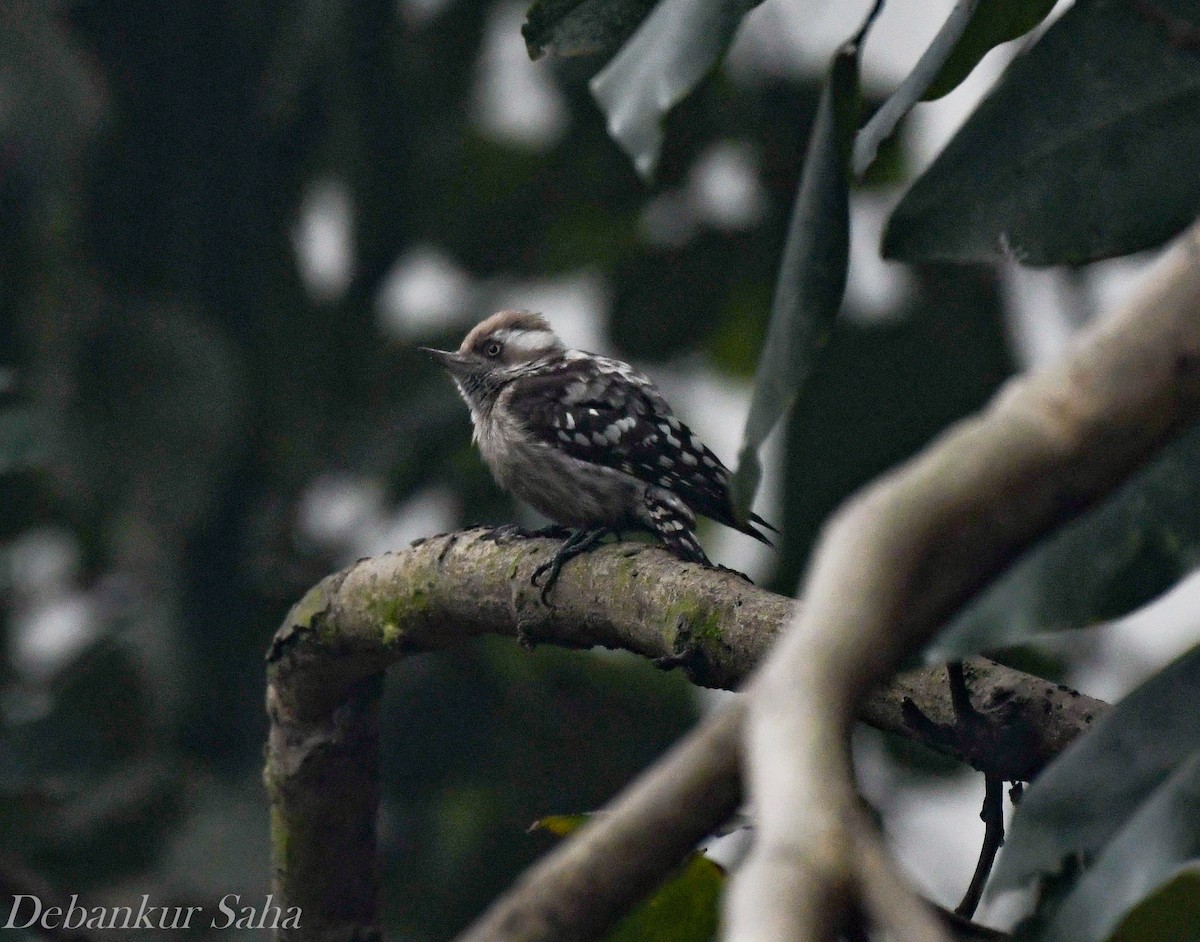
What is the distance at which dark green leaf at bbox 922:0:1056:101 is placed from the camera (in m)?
2.12

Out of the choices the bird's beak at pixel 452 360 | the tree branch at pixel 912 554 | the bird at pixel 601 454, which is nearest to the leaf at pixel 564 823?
the tree branch at pixel 912 554

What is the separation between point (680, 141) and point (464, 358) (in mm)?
1342

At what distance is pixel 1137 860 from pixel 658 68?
103 centimetres

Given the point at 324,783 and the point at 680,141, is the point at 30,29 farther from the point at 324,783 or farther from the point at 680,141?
the point at 324,783

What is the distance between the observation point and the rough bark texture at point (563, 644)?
1.10 m

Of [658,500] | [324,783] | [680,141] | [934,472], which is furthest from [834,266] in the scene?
[680,141]

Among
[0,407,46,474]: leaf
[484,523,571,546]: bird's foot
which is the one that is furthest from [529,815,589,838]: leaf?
[0,407,46,474]: leaf

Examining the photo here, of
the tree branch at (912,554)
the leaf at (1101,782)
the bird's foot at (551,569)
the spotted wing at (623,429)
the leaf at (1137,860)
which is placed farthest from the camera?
the spotted wing at (623,429)

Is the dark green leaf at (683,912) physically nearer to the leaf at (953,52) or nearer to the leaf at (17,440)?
the leaf at (953,52)

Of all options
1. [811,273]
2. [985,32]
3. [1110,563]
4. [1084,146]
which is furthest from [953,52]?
[1110,563]

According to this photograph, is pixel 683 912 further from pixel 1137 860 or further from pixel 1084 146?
pixel 1084 146

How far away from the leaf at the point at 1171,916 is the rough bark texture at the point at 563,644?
23.2 inches

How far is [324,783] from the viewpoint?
3.62 meters

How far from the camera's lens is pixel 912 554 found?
0.99m
